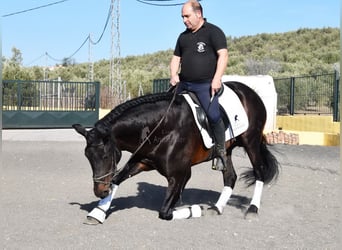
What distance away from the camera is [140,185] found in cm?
855

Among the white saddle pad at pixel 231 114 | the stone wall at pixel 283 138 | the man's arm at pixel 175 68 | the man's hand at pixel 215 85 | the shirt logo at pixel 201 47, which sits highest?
the shirt logo at pixel 201 47

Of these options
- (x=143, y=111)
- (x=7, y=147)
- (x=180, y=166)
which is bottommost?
(x=7, y=147)

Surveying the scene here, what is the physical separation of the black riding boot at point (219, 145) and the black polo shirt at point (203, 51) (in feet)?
1.87

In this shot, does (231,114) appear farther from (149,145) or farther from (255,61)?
(255,61)

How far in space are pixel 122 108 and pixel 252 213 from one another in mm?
1986

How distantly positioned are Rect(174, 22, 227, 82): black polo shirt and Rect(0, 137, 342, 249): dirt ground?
1.71 m

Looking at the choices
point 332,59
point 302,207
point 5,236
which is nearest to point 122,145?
point 5,236

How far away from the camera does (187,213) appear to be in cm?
602

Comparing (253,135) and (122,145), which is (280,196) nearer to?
(253,135)

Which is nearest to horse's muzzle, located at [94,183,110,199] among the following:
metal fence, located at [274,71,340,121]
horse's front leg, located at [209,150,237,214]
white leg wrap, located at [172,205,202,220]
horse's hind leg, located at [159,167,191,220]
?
horse's hind leg, located at [159,167,191,220]

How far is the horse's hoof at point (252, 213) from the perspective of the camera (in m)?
6.08

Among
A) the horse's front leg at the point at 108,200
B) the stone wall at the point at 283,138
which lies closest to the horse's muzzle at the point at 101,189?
the horse's front leg at the point at 108,200

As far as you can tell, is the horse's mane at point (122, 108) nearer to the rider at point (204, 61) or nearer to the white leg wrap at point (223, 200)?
the rider at point (204, 61)

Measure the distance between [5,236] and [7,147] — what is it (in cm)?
1003
